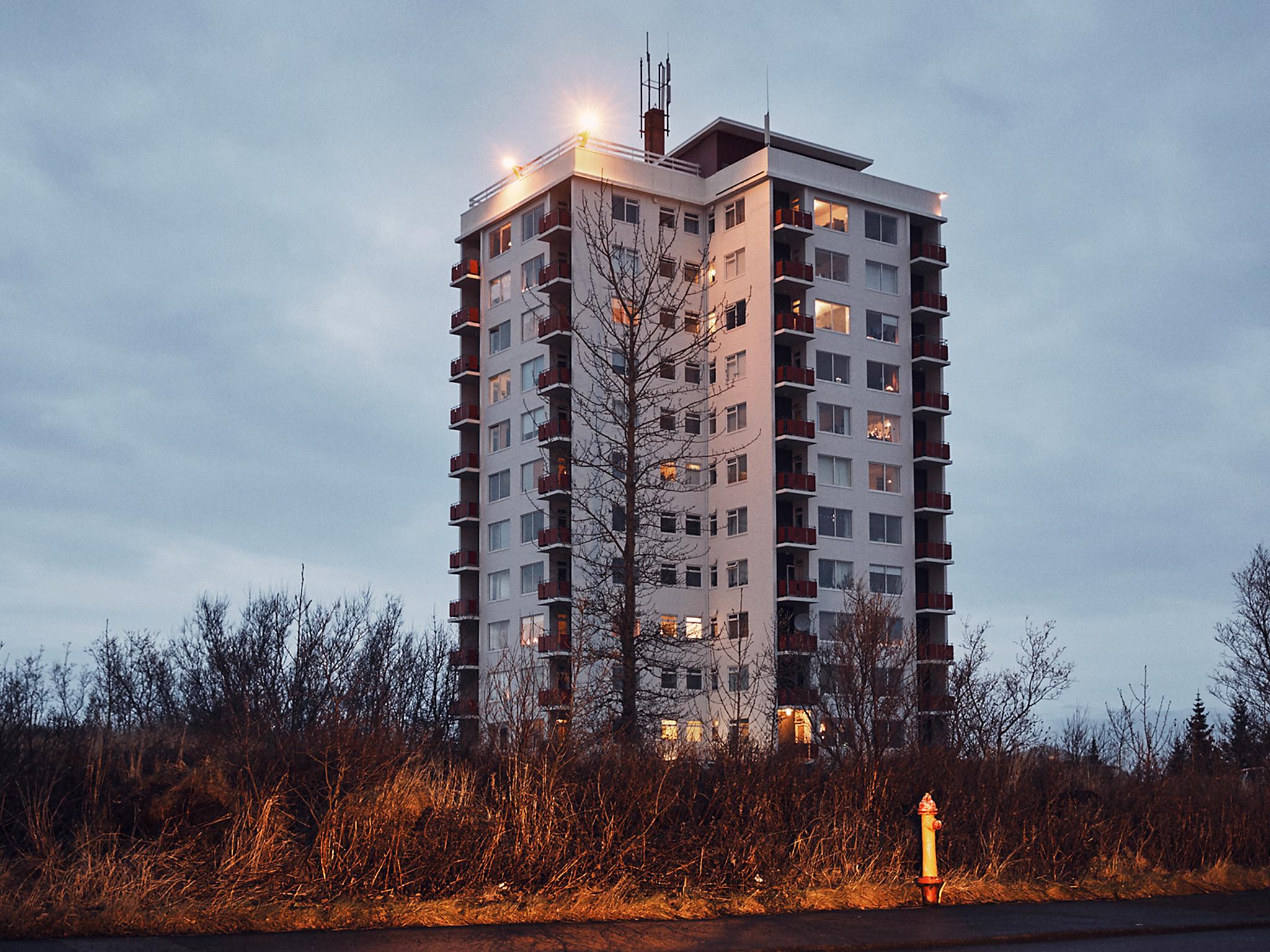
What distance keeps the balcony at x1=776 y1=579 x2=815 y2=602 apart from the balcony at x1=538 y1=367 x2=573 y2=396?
15.8m

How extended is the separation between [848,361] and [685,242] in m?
11.9

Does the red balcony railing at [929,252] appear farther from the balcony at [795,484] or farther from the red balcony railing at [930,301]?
the balcony at [795,484]

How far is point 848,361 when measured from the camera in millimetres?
79500

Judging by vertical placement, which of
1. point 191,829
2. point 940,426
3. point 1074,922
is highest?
point 940,426

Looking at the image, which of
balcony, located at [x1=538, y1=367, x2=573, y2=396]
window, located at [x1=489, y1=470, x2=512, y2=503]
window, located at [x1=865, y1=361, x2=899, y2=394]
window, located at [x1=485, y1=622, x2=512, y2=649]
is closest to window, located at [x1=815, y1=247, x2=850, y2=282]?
window, located at [x1=865, y1=361, x2=899, y2=394]

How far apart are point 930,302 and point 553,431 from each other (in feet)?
80.9

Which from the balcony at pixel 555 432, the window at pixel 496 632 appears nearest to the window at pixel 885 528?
the balcony at pixel 555 432

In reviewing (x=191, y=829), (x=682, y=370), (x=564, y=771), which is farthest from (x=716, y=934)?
(x=682, y=370)

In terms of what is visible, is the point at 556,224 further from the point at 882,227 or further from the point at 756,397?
the point at 882,227

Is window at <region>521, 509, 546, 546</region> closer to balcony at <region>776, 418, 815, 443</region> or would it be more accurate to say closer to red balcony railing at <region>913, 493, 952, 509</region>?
balcony at <region>776, 418, 815, 443</region>

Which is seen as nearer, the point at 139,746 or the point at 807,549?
the point at 139,746

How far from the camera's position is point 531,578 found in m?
76.4

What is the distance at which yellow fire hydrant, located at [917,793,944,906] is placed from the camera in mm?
16828

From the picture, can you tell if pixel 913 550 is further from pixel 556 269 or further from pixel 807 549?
pixel 556 269
